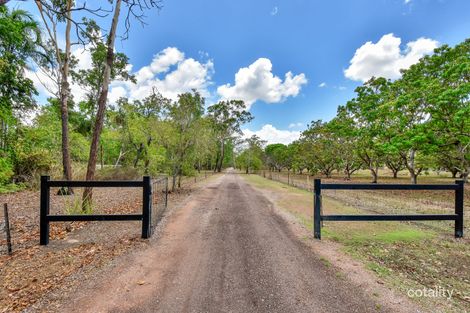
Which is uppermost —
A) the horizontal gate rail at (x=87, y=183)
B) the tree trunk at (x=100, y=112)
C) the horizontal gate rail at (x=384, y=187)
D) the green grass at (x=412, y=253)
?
the tree trunk at (x=100, y=112)

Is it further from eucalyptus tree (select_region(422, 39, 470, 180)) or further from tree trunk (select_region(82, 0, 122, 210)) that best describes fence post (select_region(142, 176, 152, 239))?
eucalyptus tree (select_region(422, 39, 470, 180))

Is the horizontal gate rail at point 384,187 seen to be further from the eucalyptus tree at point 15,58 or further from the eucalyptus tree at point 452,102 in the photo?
the eucalyptus tree at point 15,58

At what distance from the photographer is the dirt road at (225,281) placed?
2.60 meters

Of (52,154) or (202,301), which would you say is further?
(52,154)

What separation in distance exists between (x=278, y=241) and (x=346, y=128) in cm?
2164

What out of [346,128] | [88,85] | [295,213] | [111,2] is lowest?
[295,213]

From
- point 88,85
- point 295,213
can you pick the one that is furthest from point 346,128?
point 88,85

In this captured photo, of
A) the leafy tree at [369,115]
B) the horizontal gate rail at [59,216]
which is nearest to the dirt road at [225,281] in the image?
the horizontal gate rail at [59,216]

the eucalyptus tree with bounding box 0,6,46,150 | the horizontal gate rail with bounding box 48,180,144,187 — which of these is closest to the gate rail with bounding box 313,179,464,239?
the horizontal gate rail with bounding box 48,180,144,187

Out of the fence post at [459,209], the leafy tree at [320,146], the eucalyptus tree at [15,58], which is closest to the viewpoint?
the fence post at [459,209]

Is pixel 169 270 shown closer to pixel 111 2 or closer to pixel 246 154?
pixel 111 2

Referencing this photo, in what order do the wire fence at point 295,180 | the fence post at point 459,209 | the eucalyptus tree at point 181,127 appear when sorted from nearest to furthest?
the fence post at point 459,209 < the eucalyptus tree at point 181,127 < the wire fence at point 295,180

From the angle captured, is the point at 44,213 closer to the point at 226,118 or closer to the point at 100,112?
the point at 100,112

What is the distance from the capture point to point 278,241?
4836 millimetres
